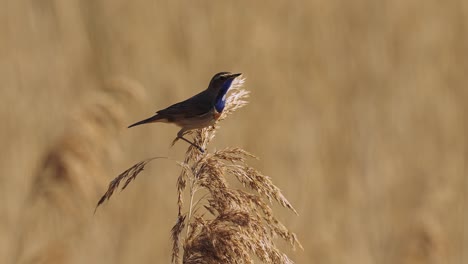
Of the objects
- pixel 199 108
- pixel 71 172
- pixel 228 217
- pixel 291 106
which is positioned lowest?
pixel 291 106

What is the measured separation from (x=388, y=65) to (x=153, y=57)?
239 centimetres

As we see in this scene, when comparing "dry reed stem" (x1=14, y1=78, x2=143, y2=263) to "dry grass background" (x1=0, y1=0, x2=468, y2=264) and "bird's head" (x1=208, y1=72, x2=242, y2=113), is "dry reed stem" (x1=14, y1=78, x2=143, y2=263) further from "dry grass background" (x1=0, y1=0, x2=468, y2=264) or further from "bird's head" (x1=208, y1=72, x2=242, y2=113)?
"dry grass background" (x1=0, y1=0, x2=468, y2=264)

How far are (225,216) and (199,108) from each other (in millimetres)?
1300

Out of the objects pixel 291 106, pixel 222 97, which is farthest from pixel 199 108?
pixel 291 106

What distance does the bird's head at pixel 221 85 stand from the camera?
4875 millimetres

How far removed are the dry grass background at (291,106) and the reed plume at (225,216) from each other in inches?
100

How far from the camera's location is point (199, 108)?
482 cm

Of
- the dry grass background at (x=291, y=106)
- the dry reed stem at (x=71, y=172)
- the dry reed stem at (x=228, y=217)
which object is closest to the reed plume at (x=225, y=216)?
the dry reed stem at (x=228, y=217)

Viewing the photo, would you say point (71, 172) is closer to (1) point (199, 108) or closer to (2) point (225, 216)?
(1) point (199, 108)

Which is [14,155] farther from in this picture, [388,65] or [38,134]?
[388,65]

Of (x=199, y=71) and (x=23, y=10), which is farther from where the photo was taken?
(x=23, y=10)

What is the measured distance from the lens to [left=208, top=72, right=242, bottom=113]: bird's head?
4.88m

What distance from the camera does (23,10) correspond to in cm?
925

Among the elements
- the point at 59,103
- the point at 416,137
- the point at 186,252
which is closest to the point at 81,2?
the point at 59,103
